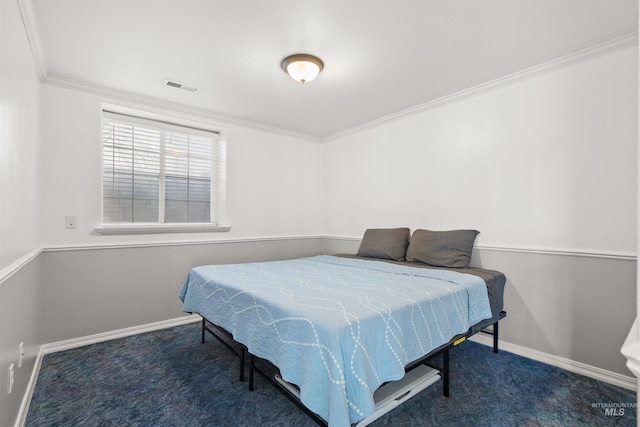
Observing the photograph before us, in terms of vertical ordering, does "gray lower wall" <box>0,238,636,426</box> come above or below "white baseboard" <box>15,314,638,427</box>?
above

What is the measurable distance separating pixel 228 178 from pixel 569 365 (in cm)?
368

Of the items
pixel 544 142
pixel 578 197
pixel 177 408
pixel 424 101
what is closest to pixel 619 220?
pixel 578 197

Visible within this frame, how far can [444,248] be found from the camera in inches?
110

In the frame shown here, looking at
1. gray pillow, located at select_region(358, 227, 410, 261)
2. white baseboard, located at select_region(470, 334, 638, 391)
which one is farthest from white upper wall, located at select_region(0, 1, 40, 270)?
white baseboard, located at select_region(470, 334, 638, 391)

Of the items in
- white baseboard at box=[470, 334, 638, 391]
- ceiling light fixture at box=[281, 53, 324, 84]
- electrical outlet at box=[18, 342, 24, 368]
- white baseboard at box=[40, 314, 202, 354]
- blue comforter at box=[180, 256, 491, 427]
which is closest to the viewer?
blue comforter at box=[180, 256, 491, 427]

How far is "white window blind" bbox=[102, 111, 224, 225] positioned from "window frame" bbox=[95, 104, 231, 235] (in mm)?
13

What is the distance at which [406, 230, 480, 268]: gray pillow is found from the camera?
2715 mm

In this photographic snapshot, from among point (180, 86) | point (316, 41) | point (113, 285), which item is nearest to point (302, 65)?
point (316, 41)

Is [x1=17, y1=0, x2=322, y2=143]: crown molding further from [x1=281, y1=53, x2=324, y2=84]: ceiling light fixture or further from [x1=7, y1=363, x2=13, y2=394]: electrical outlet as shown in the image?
[x1=7, y1=363, x2=13, y2=394]: electrical outlet

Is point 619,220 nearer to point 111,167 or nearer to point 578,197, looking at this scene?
point 578,197

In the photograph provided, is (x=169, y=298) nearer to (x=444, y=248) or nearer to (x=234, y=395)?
(x=234, y=395)

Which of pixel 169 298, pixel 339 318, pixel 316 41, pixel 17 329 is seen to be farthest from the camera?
pixel 169 298

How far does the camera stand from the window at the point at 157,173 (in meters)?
3.10

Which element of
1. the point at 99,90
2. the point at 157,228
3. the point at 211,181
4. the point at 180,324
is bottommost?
the point at 180,324
